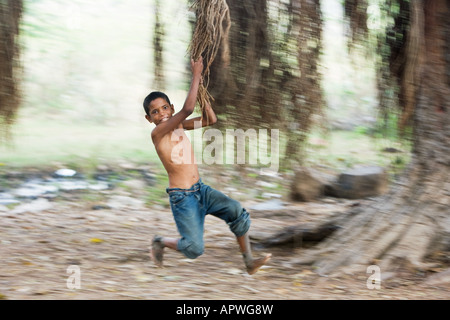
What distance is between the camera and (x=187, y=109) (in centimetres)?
307

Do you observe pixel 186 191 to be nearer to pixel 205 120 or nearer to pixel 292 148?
pixel 205 120

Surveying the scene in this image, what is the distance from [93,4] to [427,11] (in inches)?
236

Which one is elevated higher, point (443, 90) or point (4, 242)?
point (443, 90)

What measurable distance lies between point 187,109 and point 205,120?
12.9 inches

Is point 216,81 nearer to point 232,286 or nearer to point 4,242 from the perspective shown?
point 232,286

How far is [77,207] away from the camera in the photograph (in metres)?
5.89

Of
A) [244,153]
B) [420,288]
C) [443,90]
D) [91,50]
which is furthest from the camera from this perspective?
[91,50]

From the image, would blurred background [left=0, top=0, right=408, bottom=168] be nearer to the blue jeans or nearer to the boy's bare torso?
the boy's bare torso

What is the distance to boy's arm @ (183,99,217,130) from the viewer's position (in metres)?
3.34

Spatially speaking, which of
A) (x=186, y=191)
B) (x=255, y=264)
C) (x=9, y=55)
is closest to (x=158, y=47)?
(x=9, y=55)

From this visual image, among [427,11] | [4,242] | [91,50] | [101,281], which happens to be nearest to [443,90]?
[427,11]

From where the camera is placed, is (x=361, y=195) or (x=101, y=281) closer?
(x=101, y=281)

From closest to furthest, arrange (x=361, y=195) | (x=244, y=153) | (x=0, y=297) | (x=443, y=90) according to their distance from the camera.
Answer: (x=0, y=297) → (x=443, y=90) → (x=244, y=153) → (x=361, y=195)

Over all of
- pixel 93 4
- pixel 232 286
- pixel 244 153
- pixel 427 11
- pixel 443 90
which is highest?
pixel 93 4
